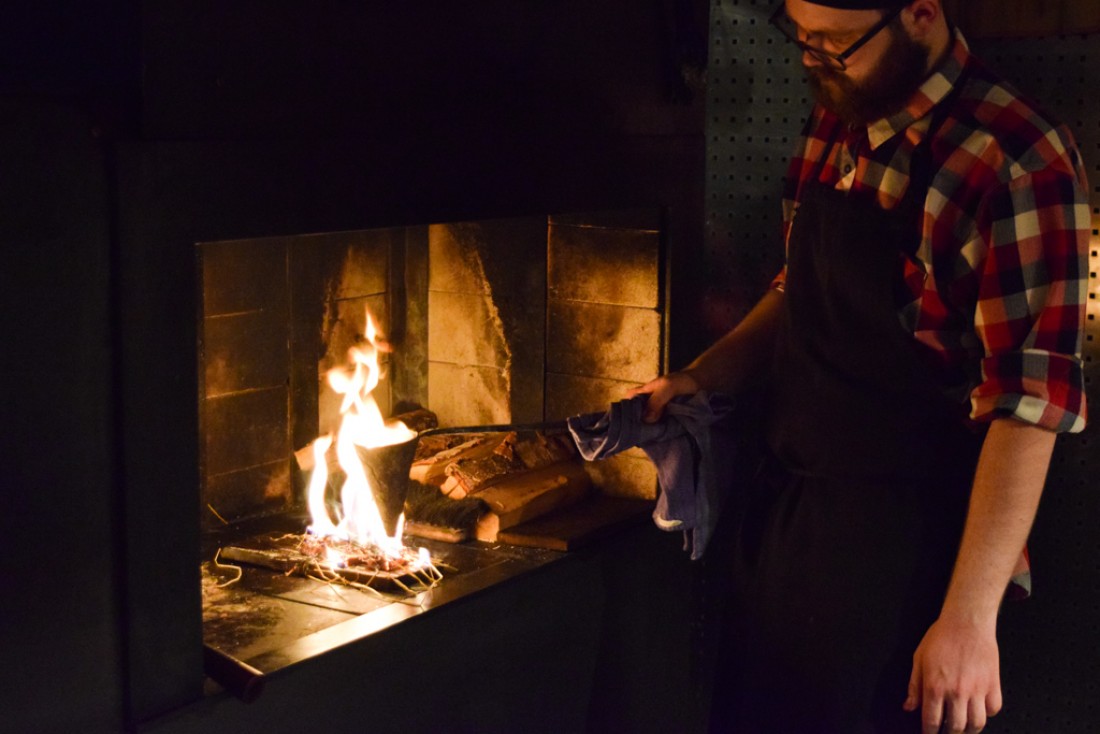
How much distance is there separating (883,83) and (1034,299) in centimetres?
40

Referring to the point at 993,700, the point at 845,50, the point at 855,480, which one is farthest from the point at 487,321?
the point at 993,700

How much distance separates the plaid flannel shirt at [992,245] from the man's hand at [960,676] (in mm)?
277

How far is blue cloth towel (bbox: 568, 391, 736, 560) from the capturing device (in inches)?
86.4

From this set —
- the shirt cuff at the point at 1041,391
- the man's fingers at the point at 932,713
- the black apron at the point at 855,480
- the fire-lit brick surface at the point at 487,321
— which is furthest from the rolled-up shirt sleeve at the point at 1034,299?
the fire-lit brick surface at the point at 487,321

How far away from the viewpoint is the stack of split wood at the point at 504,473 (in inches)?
102

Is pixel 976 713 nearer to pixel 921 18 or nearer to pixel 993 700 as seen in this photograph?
pixel 993 700

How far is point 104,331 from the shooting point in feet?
5.60

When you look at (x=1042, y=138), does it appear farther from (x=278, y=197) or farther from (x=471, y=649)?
(x=471, y=649)

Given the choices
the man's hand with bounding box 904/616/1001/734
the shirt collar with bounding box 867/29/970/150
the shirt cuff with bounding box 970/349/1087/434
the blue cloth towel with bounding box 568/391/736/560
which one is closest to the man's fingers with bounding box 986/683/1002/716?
the man's hand with bounding box 904/616/1001/734

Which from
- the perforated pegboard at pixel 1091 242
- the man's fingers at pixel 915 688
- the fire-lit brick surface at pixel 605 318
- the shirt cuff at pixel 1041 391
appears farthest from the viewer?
the fire-lit brick surface at pixel 605 318

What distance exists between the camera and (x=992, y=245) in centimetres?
171

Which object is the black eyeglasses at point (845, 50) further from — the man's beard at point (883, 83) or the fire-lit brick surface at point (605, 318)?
the fire-lit brick surface at point (605, 318)

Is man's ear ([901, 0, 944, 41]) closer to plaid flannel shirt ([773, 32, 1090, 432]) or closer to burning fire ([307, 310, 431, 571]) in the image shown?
plaid flannel shirt ([773, 32, 1090, 432])

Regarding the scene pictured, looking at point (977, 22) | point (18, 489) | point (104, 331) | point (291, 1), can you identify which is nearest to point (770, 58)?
point (977, 22)
